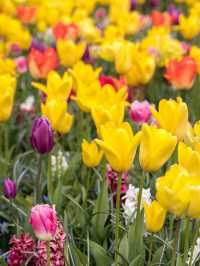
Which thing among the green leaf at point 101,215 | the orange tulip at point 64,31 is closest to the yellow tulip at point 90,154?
the green leaf at point 101,215

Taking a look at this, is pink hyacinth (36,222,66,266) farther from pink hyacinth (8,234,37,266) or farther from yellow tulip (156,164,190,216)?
yellow tulip (156,164,190,216)

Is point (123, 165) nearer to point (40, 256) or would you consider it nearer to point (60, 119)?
point (40, 256)

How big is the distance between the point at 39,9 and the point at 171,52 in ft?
6.28

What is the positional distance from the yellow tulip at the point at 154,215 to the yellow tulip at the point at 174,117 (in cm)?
32

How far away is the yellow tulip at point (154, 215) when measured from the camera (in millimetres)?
1928

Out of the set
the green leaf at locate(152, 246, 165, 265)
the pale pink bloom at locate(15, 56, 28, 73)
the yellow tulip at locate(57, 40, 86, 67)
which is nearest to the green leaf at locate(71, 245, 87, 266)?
the green leaf at locate(152, 246, 165, 265)

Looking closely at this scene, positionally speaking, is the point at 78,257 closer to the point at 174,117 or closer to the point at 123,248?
the point at 123,248

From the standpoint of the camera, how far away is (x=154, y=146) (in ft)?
6.16

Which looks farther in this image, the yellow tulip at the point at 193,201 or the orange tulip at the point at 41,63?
the orange tulip at the point at 41,63

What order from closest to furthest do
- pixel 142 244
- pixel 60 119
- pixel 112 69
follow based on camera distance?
pixel 142 244
pixel 60 119
pixel 112 69

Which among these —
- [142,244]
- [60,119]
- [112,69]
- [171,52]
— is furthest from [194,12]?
[142,244]

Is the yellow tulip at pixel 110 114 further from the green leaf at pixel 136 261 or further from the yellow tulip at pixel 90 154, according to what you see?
the green leaf at pixel 136 261

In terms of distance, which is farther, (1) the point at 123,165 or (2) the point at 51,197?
(2) the point at 51,197

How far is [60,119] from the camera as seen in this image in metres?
2.56
